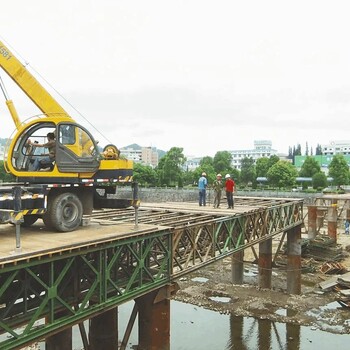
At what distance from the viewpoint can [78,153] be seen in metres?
11.7

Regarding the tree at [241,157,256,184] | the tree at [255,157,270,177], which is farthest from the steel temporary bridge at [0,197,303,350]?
the tree at [241,157,256,184]

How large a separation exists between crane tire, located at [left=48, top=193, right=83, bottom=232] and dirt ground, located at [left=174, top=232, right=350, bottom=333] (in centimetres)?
1336

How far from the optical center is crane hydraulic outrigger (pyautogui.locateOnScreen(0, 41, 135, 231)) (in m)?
11.2

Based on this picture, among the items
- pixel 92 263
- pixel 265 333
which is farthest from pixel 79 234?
pixel 265 333

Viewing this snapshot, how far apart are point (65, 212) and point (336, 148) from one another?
7728 inches

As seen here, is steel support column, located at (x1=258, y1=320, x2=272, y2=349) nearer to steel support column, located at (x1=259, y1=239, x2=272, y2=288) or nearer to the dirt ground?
the dirt ground

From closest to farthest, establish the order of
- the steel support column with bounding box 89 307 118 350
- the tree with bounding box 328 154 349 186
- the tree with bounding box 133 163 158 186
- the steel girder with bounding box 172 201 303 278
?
1. the steel girder with bounding box 172 201 303 278
2. the steel support column with bounding box 89 307 118 350
3. the tree with bounding box 328 154 349 186
4. the tree with bounding box 133 163 158 186

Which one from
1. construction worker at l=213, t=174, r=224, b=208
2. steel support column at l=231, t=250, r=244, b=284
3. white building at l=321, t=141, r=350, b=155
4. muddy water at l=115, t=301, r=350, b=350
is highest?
white building at l=321, t=141, r=350, b=155

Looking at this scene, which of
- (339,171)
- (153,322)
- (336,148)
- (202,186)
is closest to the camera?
(153,322)

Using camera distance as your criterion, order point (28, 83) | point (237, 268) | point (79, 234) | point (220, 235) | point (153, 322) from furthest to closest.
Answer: point (237, 268) → point (220, 235) → point (28, 83) → point (153, 322) → point (79, 234)

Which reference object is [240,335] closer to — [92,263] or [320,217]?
[92,263]

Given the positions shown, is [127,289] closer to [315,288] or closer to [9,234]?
[9,234]

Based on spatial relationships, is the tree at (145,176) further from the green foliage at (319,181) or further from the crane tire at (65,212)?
the crane tire at (65,212)

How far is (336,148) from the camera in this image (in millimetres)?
191250
